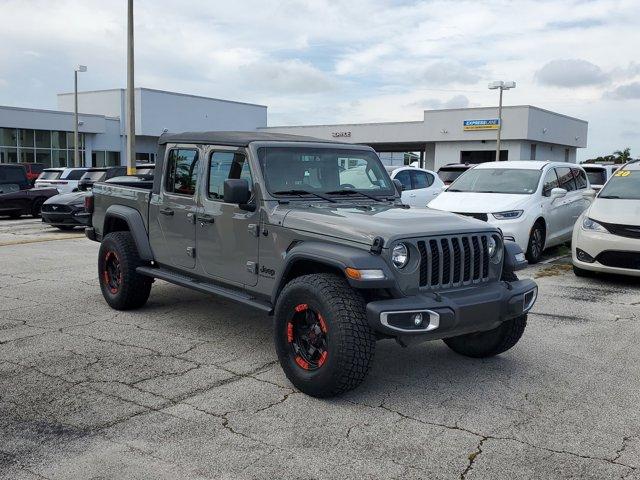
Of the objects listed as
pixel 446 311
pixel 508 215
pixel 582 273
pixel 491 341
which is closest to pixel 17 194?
pixel 508 215

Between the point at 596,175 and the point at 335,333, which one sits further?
the point at 596,175

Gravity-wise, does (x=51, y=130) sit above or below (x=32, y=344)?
above

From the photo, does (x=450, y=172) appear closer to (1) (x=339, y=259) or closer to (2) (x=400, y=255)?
(2) (x=400, y=255)

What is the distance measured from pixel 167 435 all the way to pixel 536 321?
4.36 m

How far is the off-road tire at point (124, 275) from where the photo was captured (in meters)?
6.95

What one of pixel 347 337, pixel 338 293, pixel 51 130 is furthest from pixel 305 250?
pixel 51 130

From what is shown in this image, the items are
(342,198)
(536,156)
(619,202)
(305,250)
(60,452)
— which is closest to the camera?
(60,452)

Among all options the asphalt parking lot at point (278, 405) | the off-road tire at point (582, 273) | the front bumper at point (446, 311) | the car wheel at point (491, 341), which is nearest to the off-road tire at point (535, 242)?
the off-road tire at point (582, 273)

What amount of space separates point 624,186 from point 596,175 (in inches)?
279

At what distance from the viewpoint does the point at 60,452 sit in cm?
386

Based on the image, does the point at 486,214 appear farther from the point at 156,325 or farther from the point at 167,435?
the point at 167,435

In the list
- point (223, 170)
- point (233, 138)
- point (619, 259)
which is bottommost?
point (619, 259)

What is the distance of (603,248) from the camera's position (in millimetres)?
8906

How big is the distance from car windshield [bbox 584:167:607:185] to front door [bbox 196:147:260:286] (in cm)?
1296
